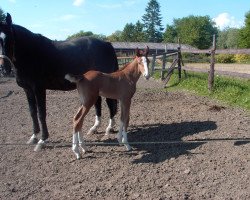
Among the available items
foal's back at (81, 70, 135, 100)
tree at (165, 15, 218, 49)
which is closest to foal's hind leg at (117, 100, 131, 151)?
foal's back at (81, 70, 135, 100)

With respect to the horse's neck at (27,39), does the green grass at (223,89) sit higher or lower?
lower

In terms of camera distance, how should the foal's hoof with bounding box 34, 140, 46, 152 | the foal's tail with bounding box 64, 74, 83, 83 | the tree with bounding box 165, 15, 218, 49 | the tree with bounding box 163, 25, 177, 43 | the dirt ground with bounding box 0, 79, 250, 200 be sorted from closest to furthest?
the dirt ground with bounding box 0, 79, 250, 200 < the foal's tail with bounding box 64, 74, 83, 83 < the foal's hoof with bounding box 34, 140, 46, 152 < the tree with bounding box 165, 15, 218, 49 < the tree with bounding box 163, 25, 177, 43

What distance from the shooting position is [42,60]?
257 inches

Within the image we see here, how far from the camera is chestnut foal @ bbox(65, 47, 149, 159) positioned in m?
5.84

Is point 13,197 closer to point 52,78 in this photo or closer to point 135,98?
point 52,78

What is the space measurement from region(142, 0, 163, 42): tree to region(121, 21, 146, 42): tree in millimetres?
2391

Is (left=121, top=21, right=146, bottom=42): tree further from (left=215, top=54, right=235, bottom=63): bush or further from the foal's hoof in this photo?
the foal's hoof

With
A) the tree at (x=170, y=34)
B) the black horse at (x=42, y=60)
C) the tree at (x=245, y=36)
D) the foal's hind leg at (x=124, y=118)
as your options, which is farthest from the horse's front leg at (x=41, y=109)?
the tree at (x=170, y=34)

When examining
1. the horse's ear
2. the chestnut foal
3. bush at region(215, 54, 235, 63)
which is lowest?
bush at region(215, 54, 235, 63)

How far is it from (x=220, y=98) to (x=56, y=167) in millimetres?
6926

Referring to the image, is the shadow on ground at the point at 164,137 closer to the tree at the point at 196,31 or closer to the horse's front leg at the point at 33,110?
the horse's front leg at the point at 33,110

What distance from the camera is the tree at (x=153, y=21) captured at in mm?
122062

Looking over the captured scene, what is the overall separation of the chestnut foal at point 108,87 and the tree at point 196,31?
9971 cm

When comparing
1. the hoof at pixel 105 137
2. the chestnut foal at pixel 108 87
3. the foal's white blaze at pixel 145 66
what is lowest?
the hoof at pixel 105 137
